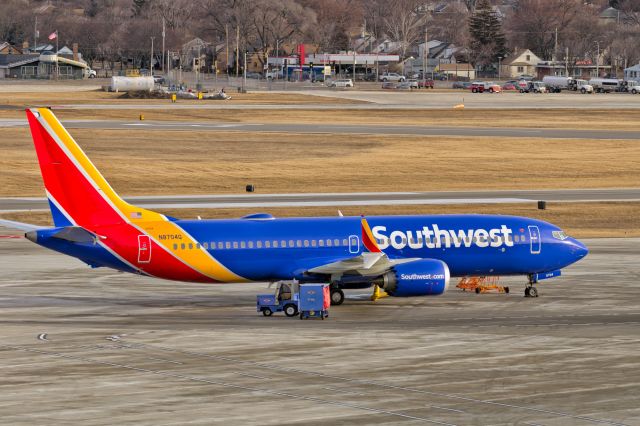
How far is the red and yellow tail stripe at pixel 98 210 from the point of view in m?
52.3

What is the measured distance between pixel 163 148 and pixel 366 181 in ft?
96.3

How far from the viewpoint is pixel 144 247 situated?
52.5m

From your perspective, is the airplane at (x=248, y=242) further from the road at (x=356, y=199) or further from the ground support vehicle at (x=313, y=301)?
the road at (x=356, y=199)

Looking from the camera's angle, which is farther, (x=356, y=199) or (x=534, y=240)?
(x=356, y=199)

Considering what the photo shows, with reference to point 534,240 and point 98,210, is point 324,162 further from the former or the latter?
point 98,210

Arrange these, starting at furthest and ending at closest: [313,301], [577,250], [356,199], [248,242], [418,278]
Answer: [356,199] → [577,250] → [248,242] → [418,278] → [313,301]

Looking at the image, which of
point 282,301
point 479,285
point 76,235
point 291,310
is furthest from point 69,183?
point 479,285

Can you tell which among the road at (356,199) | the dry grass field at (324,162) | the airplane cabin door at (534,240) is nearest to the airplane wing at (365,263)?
the airplane cabin door at (534,240)

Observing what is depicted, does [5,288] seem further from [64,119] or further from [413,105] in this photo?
[413,105]

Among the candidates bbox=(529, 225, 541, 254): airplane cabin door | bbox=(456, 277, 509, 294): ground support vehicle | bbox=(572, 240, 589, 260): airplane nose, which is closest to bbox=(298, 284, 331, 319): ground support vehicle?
bbox=(456, 277, 509, 294): ground support vehicle

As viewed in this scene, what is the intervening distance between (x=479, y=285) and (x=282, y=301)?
11.8 metres

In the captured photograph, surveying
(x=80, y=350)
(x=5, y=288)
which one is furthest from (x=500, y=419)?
(x=5, y=288)

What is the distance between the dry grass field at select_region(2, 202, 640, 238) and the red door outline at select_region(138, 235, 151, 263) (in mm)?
29323

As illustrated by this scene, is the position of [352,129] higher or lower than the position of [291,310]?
higher
